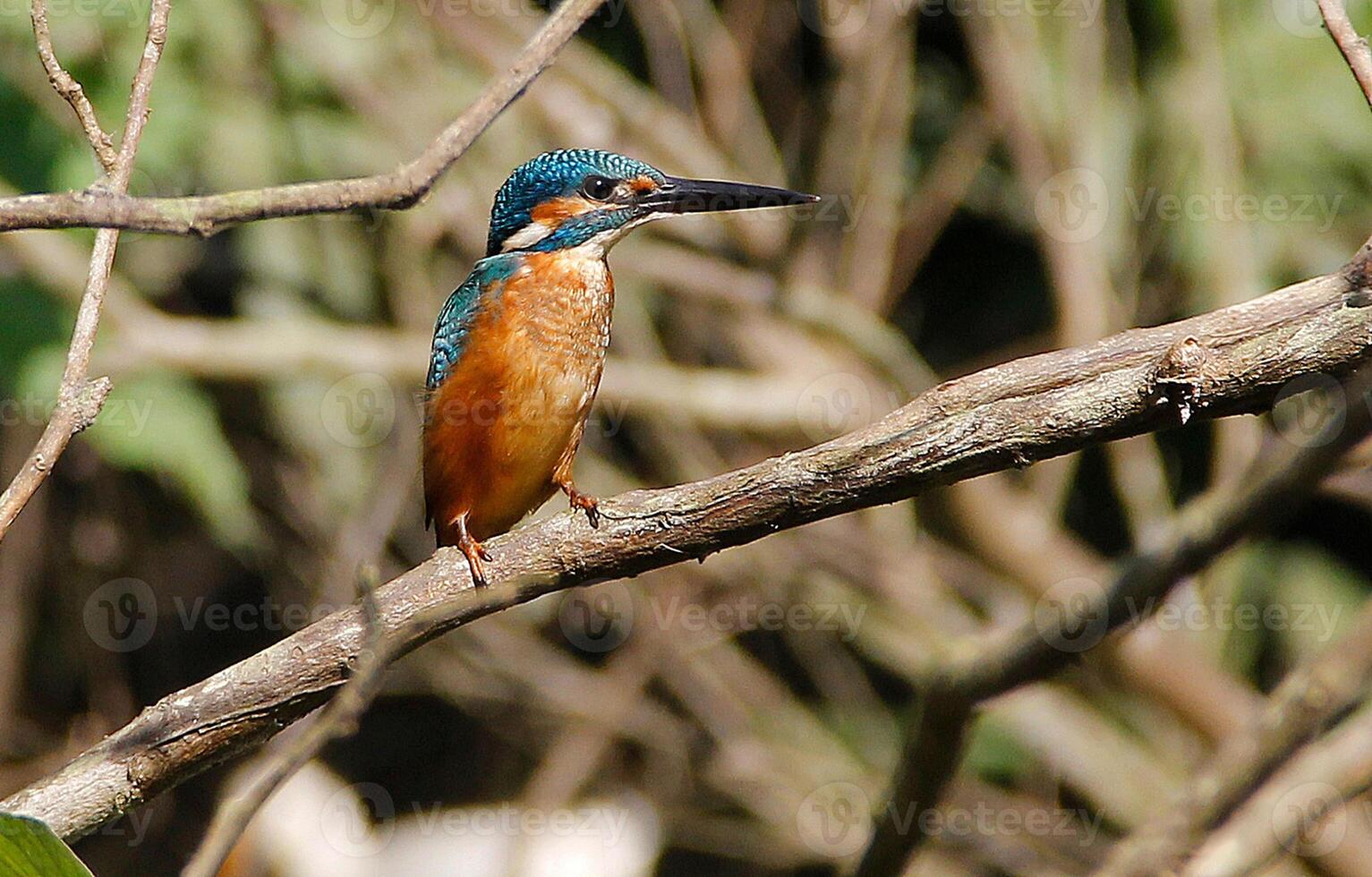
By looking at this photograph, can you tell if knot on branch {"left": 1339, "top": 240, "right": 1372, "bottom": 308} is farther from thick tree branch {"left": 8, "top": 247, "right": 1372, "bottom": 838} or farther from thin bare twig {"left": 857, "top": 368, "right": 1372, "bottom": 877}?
thin bare twig {"left": 857, "top": 368, "right": 1372, "bottom": 877}

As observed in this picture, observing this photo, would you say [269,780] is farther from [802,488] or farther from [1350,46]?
[1350,46]

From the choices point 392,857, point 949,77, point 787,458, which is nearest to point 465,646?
point 392,857

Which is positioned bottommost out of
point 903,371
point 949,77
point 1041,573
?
point 1041,573

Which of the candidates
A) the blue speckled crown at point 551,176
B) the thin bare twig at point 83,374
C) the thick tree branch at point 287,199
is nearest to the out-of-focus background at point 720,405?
the blue speckled crown at point 551,176

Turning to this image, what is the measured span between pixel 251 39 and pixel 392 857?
2607 millimetres

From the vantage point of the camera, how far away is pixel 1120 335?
6.77 feet

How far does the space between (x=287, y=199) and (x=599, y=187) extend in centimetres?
199

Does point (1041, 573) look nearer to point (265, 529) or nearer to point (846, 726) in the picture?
A: point (846, 726)

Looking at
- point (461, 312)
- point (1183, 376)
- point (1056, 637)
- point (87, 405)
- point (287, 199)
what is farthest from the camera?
point (461, 312)

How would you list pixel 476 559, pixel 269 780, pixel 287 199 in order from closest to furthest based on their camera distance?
pixel 269 780
pixel 287 199
pixel 476 559

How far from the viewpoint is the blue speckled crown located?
366cm

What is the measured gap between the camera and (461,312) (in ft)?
11.8

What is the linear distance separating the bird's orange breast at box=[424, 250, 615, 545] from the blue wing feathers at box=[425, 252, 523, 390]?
0.02m

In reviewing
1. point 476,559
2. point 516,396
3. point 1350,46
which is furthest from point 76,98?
point 1350,46
